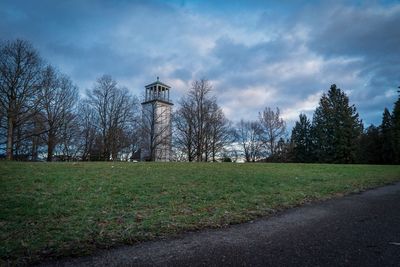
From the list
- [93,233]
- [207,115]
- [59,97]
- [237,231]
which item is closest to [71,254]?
[93,233]

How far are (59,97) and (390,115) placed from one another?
58299 mm

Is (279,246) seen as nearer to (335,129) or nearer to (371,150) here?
(371,150)

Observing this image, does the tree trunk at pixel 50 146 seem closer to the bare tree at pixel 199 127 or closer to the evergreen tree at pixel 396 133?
the bare tree at pixel 199 127

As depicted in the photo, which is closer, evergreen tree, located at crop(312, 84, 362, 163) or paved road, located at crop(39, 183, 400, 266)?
paved road, located at crop(39, 183, 400, 266)

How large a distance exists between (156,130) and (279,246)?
153 feet

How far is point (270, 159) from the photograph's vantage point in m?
68.1

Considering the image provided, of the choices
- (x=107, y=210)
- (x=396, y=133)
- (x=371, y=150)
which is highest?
(x=396, y=133)

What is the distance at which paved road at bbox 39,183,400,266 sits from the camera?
3.87 meters

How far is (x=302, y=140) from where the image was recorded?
69750mm

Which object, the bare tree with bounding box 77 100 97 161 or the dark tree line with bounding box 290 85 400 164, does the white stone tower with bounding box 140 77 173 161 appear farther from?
the dark tree line with bounding box 290 85 400 164

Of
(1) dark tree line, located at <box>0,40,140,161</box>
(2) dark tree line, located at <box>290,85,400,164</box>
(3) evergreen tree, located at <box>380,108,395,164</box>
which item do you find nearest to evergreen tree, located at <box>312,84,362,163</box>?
(2) dark tree line, located at <box>290,85,400,164</box>

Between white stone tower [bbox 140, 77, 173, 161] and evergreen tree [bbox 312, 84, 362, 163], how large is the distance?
33.4 m

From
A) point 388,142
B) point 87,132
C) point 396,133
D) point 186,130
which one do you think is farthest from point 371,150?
point 87,132

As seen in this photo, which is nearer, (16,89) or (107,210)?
(107,210)
